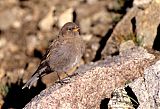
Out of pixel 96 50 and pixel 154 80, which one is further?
pixel 96 50

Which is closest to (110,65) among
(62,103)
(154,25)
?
(62,103)

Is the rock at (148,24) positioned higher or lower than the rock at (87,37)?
lower

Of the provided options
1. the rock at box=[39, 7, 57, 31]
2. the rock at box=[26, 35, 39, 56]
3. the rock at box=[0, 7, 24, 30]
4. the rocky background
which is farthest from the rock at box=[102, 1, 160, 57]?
the rock at box=[0, 7, 24, 30]

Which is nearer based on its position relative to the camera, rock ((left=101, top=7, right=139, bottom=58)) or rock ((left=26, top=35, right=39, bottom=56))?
rock ((left=101, top=7, right=139, bottom=58))

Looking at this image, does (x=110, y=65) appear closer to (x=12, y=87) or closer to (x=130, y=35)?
(x=130, y=35)

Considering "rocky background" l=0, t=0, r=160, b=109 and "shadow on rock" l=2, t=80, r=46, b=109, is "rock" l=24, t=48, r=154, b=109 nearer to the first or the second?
"rocky background" l=0, t=0, r=160, b=109

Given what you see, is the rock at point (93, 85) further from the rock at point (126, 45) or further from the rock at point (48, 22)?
the rock at point (48, 22)

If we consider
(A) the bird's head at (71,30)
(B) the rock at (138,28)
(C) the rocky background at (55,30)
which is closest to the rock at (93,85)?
(A) the bird's head at (71,30)
